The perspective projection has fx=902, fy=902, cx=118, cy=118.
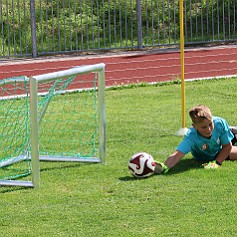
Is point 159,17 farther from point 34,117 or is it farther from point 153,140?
point 34,117

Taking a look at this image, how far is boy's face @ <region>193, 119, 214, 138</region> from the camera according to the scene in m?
8.55

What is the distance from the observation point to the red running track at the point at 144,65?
1684 cm

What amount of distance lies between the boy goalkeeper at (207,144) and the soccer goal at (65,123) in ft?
2.86

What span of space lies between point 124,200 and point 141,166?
779mm

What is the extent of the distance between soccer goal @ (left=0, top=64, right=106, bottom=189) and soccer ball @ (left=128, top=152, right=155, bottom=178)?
0.81m

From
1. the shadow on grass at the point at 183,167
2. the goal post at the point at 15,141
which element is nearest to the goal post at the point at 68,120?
the goal post at the point at 15,141

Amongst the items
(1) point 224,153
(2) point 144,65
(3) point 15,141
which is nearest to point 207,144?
(1) point 224,153

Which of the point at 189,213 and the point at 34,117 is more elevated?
the point at 34,117

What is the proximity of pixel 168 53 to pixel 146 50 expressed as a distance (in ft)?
2.97

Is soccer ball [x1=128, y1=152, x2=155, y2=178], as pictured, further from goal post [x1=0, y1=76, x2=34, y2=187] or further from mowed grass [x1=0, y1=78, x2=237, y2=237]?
goal post [x1=0, y1=76, x2=34, y2=187]

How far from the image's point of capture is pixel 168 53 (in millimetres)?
18953

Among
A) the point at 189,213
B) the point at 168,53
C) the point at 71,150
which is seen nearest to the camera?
the point at 189,213

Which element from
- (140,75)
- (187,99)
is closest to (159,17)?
(140,75)

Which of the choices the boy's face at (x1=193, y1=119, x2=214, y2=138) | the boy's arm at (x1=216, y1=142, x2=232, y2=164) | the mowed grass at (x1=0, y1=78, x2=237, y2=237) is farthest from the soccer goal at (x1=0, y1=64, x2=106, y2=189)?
the boy's arm at (x1=216, y1=142, x2=232, y2=164)
